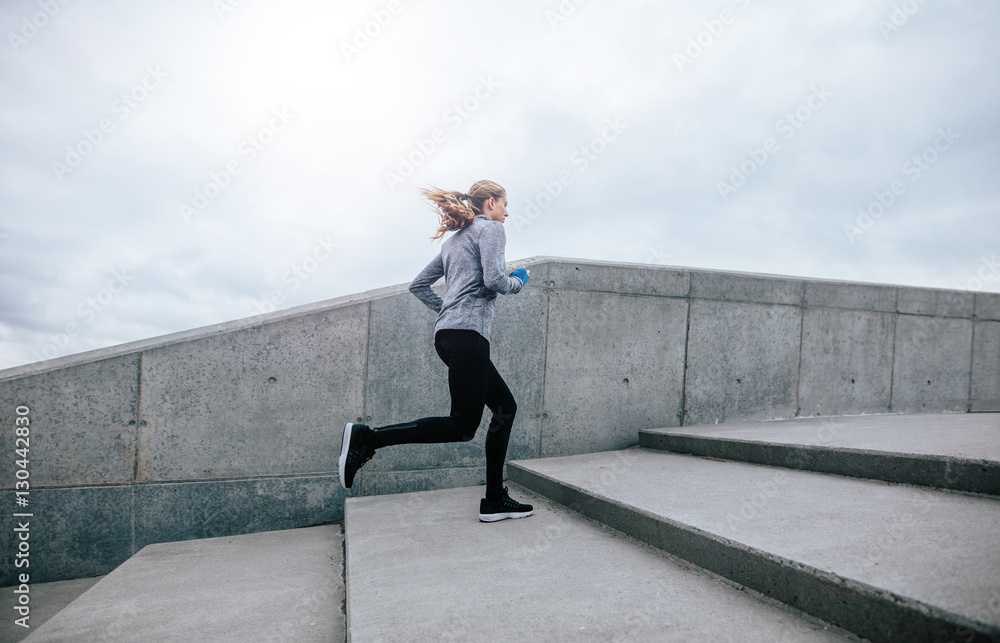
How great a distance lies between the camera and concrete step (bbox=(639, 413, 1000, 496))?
9.08 feet

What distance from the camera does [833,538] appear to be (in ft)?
7.34

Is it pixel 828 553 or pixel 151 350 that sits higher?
pixel 151 350

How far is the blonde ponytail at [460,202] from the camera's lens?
11.0 ft

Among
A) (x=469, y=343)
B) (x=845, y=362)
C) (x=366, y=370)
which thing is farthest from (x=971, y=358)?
(x=366, y=370)

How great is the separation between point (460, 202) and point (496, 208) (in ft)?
0.80

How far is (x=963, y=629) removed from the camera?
1498 mm

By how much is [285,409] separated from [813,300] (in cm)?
532

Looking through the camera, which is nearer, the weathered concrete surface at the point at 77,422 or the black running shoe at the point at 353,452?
the black running shoe at the point at 353,452

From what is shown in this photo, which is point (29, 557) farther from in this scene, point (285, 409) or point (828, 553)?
point (828, 553)

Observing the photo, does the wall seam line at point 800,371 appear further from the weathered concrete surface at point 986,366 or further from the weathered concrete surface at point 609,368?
the weathered concrete surface at point 986,366

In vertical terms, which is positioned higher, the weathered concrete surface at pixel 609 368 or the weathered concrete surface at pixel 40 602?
the weathered concrete surface at pixel 609 368

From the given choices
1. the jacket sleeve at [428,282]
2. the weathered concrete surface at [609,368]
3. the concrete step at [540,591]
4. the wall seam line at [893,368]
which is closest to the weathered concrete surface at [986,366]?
the wall seam line at [893,368]

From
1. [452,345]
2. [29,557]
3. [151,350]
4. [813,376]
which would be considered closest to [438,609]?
[452,345]

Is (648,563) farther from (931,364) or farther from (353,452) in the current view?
(931,364)
